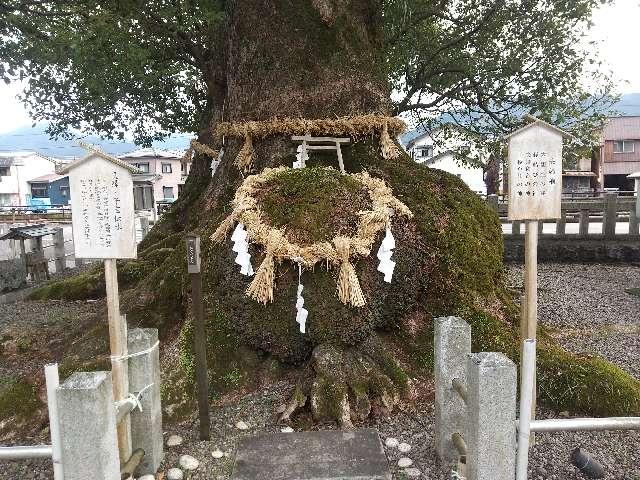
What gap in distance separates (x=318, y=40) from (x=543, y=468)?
5.11 m

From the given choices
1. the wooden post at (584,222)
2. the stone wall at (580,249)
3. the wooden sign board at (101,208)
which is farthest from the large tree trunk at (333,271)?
the wooden post at (584,222)

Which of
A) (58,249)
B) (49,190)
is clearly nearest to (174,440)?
(58,249)

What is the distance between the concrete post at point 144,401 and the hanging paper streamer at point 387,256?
6.92 feet

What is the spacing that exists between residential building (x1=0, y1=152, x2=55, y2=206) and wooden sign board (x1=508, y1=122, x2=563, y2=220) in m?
49.9

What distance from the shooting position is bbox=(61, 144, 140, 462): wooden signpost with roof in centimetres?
322

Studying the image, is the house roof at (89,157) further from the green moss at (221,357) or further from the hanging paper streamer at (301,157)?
the hanging paper streamer at (301,157)

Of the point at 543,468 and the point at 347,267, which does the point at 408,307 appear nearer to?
the point at 347,267

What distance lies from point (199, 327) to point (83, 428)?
122cm

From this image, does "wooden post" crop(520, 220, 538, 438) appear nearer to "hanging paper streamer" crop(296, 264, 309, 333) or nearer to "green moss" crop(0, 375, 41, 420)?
"hanging paper streamer" crop(296, 264, 309, 333)

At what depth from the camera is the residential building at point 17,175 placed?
144 feet

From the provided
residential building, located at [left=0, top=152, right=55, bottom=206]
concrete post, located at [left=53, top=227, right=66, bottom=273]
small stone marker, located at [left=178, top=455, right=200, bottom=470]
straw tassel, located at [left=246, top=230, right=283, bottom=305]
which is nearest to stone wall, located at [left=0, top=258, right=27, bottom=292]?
concrete post, located at [left=53, top=227, right=66, bottom=273]

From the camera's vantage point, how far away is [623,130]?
112 ft

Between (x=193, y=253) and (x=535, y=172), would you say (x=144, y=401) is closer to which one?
(x=193, y=253)

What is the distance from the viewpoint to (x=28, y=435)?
4215 millimetres
